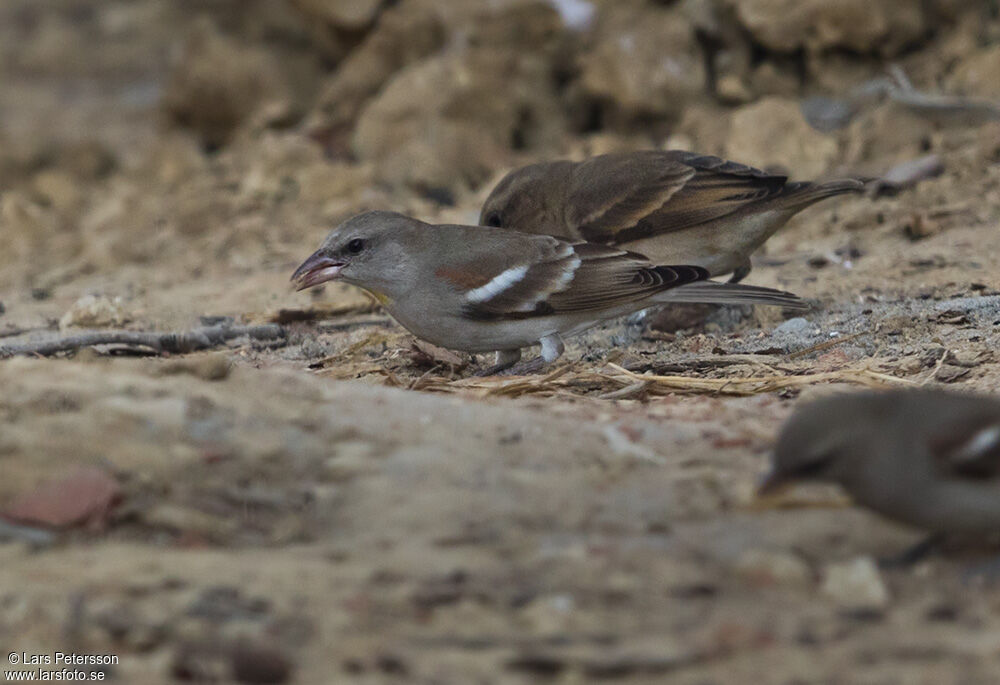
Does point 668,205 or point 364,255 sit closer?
point 364,255

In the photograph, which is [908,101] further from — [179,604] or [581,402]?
[179,604]

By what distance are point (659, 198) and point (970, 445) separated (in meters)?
3.82

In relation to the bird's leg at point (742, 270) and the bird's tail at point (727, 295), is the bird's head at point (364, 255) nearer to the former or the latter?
the bird's tail at point (727, 295)

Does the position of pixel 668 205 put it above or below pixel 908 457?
above

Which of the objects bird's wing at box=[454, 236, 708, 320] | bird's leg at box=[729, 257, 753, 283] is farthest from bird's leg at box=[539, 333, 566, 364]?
bird's leg at box=[729, 257, 753, 283]

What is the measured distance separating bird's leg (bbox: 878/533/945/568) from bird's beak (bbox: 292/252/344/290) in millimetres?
3182

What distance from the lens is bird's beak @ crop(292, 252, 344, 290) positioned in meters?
5.39

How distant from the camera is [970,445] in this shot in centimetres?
268

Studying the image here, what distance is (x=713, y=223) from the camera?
6.41 meters

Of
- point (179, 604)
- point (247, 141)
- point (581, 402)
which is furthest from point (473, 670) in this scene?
point (247, 141)

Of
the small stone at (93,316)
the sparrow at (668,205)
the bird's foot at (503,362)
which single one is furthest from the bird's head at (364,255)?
the small stone at (93,316)

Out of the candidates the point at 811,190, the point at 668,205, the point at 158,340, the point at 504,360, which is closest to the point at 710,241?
the point at 668,205

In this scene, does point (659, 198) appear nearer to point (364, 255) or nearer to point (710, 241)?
point (710, 241)

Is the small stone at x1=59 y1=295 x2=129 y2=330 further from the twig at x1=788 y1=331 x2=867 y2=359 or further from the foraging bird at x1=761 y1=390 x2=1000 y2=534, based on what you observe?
the foraging bird at x1=761 y1=390 x2=1000 y2=534
